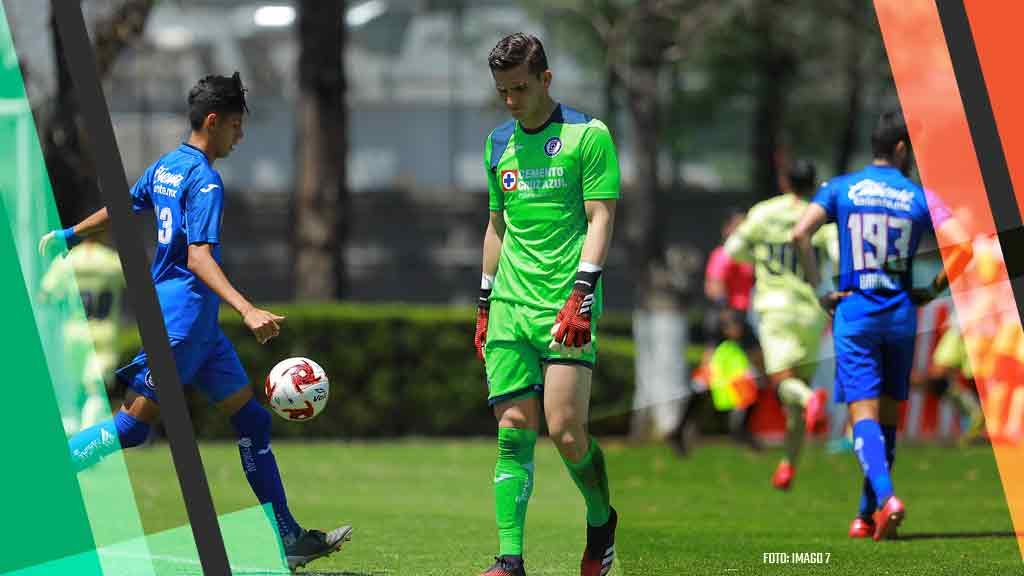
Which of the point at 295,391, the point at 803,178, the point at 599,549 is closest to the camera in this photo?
the point at 295,391

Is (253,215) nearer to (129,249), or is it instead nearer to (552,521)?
(552,521)

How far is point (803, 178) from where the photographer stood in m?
12.4

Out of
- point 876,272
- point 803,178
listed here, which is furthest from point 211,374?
point 803,178

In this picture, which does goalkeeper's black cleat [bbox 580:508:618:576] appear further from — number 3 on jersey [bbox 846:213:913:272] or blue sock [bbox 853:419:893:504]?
number 3 on jersey [bbox 846:213:913:272]

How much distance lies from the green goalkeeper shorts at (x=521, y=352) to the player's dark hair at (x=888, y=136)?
300 cm

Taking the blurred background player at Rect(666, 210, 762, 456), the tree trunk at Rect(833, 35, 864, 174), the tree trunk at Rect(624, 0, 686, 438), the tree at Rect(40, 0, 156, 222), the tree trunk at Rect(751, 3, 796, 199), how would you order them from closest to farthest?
the tree at Rect(40, 0, 156, 222) < the blurred background player at Rect(666, 210, 762, 456) < the tree trunk at Rect(624, 0, 686, 438) < the tree trunk at Rect(833, 35, 864, 174) < the tree trunk at Rect(751, 3, 796, 199)

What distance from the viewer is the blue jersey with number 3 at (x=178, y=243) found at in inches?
264

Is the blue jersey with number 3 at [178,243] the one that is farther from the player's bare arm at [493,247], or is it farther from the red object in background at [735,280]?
the red object in background at [735,280]

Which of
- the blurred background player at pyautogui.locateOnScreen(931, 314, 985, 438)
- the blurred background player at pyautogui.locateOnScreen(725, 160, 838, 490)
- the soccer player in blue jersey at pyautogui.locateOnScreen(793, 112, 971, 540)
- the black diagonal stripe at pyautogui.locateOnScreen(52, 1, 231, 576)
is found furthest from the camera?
the blurred background player at pyautogui.locateOnScreen(931, 314, 985, 438)

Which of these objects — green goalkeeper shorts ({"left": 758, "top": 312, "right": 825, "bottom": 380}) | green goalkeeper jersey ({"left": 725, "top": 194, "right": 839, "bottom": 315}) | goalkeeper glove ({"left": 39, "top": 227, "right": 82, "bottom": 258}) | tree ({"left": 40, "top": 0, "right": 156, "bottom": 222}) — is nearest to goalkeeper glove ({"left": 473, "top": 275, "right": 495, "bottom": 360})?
goalkeeper glove ({"left": 39, "top": 227, "right": 82, "bottom": 258})

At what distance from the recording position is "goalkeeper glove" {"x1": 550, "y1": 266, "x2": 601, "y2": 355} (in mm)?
6375

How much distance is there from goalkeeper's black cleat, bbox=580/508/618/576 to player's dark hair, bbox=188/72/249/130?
2.17 m

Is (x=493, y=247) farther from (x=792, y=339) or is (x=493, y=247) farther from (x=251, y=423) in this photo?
(x=792, y=339)

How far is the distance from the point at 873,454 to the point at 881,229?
115 centimetres
